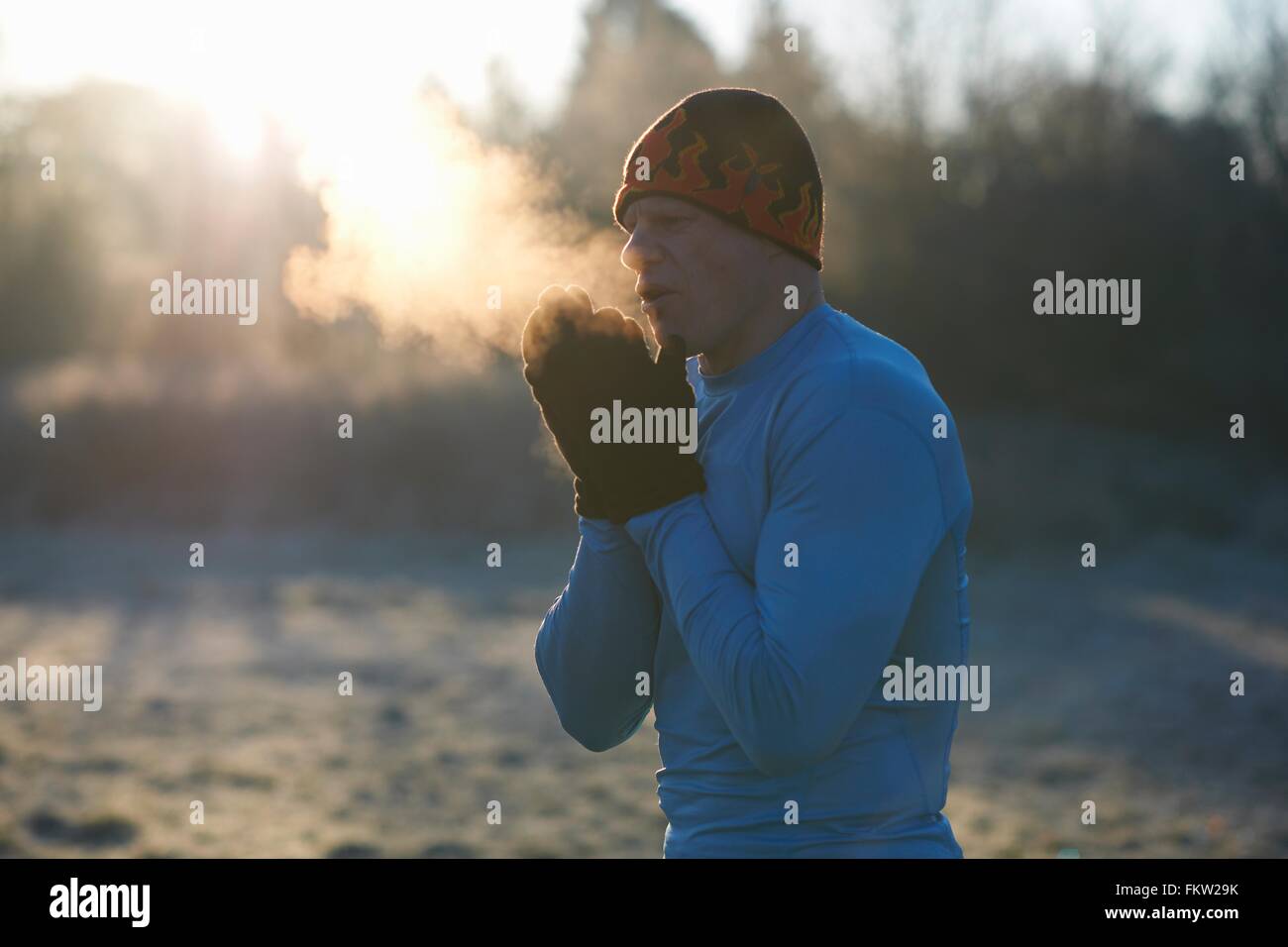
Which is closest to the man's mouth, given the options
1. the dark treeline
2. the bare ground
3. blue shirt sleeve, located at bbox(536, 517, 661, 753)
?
blue shirt sleeve, located at bbox(536, 517, 661, 753)

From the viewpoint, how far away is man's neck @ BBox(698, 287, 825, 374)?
2.09 m

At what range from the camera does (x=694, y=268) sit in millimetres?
2055

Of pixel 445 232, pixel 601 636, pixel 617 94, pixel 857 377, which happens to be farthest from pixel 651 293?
pixel 617 94

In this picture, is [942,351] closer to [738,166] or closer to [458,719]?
[458,719]

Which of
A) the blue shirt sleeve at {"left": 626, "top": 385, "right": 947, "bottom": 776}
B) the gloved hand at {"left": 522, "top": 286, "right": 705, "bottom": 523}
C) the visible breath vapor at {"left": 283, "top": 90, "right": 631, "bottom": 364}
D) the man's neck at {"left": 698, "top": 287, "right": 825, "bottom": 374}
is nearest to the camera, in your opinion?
the blue shirt sleeve at {"left": 626, "top": 385, "right": 947, "bottom": 776}

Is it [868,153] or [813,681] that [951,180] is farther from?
[813,681]

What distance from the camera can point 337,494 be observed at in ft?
55.7

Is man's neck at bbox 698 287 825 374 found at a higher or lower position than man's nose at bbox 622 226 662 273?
lower

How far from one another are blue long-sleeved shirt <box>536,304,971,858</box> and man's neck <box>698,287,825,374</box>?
0.9 inches

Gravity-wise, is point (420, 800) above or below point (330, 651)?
below

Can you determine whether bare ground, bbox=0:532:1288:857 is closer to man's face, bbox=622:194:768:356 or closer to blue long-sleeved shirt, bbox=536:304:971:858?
blue long-sleeved shirt, bbox=536:304:971:858

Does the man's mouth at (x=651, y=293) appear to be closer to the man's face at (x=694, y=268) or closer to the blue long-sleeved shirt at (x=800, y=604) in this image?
the man's face at (x=694, y=268)
